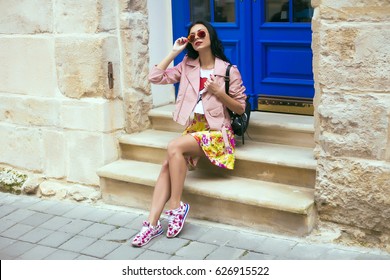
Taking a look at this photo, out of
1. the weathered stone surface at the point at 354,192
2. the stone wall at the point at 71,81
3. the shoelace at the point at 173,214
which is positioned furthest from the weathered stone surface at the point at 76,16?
the weathered stone surface at the point at 354,192

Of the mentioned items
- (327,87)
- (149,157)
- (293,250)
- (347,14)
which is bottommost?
(293,250)

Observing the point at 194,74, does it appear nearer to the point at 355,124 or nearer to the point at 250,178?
the point at 250,178

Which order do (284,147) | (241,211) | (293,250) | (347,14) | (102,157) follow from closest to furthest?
(347,14) → (293,250) → (241,211) → (284,147) → (102,157)

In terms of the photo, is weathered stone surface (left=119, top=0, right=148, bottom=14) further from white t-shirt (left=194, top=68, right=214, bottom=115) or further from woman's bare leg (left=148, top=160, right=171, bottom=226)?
woman's bare leg (left=148, top=160, right=171, bottom=226)

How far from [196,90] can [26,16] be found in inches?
68.2

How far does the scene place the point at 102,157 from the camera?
5102mm

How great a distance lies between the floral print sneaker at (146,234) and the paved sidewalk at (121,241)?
4cm

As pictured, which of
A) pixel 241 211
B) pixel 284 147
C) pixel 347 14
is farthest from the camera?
pixel 284 147

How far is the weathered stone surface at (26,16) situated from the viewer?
516cm

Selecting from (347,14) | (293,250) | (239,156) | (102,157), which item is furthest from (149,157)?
(347,14)

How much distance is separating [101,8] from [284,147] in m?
1.78

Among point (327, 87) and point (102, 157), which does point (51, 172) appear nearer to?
point (102, 157)

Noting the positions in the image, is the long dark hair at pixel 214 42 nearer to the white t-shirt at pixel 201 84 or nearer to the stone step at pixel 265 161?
the white t-shirt at pixel 201 84

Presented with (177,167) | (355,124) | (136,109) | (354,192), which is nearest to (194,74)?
(177,167)
